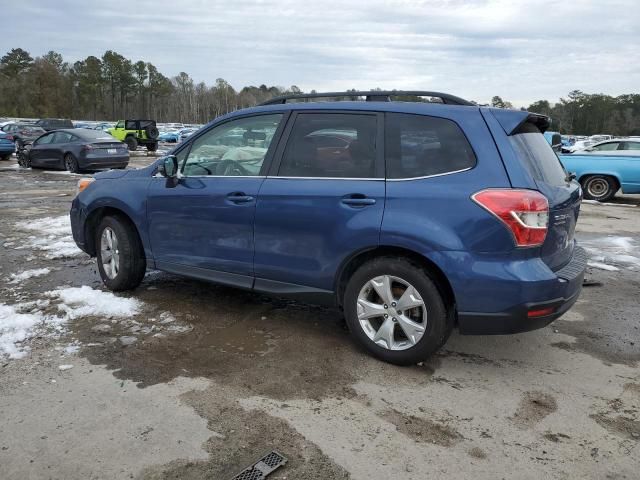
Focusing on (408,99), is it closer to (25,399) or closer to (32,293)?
(25,399)

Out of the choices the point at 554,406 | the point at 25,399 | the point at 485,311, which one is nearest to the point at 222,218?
the point at 25,399

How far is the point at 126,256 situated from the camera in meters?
5.15

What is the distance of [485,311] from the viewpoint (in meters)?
3.44

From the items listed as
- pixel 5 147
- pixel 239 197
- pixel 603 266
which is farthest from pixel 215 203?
pixel 5 147

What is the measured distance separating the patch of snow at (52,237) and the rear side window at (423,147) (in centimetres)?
482

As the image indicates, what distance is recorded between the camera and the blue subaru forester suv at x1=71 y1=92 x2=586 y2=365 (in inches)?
134

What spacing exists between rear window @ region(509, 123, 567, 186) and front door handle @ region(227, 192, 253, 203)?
6.40ft

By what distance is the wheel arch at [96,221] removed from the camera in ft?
17.3

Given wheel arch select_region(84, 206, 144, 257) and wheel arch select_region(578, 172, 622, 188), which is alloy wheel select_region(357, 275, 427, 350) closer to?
wheel arch select_region(84, 206, 144, 257)

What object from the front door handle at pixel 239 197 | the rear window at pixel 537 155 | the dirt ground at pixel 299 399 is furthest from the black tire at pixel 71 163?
the rear window at pixel 537 155

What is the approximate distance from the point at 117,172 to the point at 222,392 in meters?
2.93

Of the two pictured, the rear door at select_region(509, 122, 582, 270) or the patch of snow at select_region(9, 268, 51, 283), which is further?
the patch of snow at select_region(9, 268, 51, 283)

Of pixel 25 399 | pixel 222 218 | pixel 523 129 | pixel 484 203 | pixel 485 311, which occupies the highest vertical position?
pixel 523 129

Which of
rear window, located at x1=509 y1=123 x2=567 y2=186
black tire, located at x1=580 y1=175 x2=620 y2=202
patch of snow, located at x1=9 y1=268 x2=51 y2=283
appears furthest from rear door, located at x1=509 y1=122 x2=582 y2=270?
A: black tire, located at x1=580 y1=175 x2=620 y2=202
